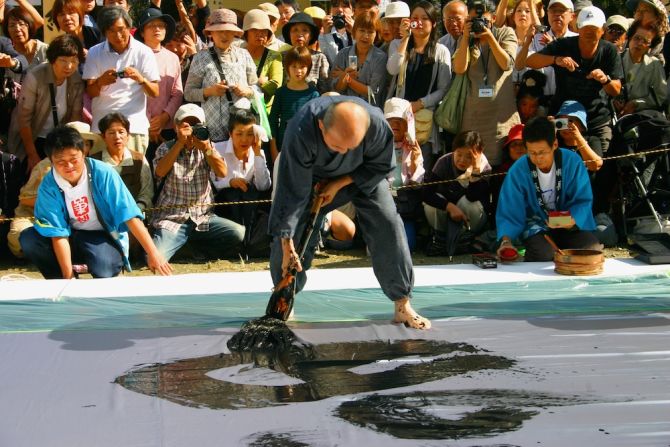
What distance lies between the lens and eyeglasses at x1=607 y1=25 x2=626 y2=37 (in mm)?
6938

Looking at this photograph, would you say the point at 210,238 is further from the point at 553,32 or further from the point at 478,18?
the point at 553,32

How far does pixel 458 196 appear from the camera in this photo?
6047mm

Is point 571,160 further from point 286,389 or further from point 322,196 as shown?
point 286,389

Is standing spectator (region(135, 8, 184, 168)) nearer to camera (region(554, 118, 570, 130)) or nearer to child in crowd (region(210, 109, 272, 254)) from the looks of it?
child in crowd (region(210, 109, 272, 254))

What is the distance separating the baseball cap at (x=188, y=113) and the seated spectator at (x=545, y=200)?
1.92 meters

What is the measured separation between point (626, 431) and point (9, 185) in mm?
4341

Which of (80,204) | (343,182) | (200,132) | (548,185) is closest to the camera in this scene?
(343,182)

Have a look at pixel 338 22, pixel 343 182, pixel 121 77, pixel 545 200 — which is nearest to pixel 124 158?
pixel 121 77

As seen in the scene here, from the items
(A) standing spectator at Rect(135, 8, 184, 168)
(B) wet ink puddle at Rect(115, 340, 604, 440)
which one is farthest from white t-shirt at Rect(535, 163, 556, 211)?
(A) standing spectator at Rect(135, 8, 184, 168)

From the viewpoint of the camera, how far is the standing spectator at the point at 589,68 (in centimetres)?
608

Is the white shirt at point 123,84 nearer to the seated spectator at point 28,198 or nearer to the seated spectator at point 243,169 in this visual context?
the seated spectator at point 28,198

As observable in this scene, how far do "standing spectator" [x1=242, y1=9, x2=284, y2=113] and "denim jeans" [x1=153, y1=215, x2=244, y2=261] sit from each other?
0.94 m

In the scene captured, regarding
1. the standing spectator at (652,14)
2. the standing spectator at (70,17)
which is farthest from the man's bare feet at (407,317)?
the standing spectator at (652,14)

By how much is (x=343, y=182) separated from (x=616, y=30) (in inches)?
156
